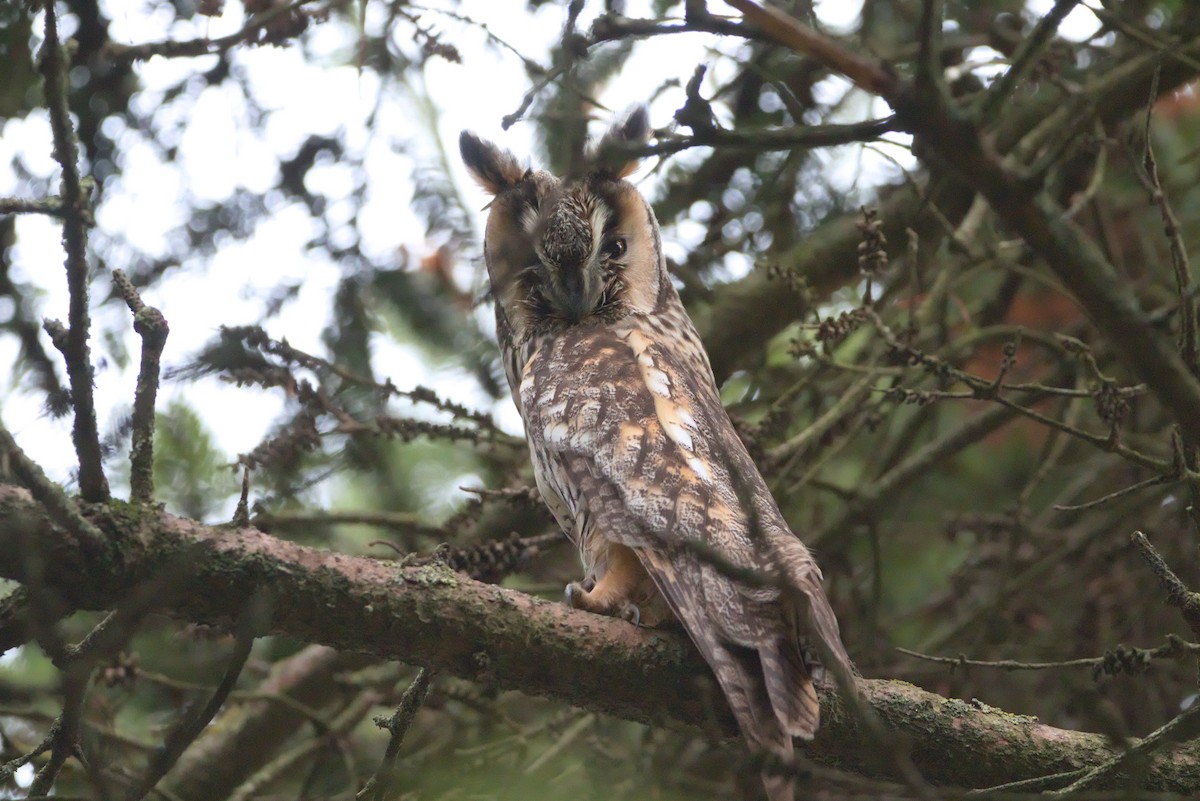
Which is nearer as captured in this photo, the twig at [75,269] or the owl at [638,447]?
the twig at [75,269]

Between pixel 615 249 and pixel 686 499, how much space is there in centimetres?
119

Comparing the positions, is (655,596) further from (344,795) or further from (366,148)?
(366,148)

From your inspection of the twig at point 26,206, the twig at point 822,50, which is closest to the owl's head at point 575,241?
the twig at point 26,206

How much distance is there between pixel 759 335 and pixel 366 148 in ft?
5.25

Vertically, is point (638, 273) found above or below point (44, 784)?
above

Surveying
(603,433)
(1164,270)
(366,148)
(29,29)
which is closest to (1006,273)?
(1164,270)

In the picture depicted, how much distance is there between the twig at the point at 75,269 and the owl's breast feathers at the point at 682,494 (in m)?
1.00

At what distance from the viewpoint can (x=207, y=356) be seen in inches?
118

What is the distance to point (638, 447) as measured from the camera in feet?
8.77

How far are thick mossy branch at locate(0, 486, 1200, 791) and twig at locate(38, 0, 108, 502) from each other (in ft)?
0.27

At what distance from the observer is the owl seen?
2.09m

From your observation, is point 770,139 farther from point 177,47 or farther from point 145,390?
point 177,47

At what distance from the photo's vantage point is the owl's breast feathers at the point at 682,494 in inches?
82.6

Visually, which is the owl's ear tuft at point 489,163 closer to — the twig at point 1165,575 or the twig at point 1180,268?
the twig at point 1180,268
